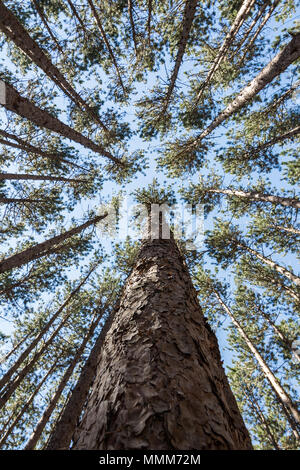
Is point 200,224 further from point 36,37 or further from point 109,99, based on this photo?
point 36,37

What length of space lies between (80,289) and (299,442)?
11505 mm

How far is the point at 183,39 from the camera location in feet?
18.4

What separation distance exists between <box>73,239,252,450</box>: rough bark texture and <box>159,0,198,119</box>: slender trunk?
6789 millimetres

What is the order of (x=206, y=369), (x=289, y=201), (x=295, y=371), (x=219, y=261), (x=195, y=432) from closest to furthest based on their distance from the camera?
(x=195, y=432) < (x=206, y=369) < (x=289, y=201) < (x=295, y=371) < (x=219, y=261)

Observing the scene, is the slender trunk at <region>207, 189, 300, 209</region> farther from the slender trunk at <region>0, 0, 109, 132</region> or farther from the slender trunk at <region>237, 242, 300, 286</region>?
the slender trunk at <region>0, 0, 109, 132</region>

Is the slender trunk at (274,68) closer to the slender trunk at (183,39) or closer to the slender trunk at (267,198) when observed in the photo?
the slender trunk at (183,39)

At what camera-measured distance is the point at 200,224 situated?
34.2 feet

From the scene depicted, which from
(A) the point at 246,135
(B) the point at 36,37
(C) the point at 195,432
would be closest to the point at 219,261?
(A) the point at 246,135

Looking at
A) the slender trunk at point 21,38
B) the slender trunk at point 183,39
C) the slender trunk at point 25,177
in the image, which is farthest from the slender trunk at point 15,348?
the slender trunk at point 183,39

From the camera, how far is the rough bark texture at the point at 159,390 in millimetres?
1037

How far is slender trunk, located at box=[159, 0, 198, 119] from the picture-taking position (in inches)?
202

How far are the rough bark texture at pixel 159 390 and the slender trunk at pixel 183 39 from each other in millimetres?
6789

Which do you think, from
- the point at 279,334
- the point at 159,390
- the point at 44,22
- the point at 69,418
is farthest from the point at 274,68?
the point at 279,334

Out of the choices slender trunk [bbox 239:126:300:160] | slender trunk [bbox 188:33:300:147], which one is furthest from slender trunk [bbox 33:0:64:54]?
slender trunk [bbox 239:126:300:160]
